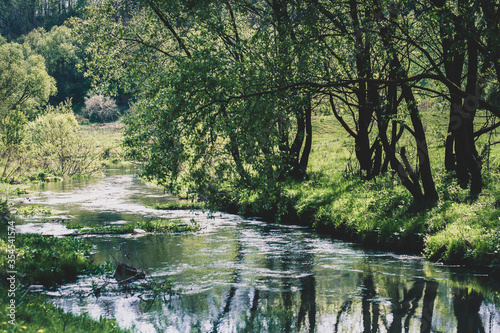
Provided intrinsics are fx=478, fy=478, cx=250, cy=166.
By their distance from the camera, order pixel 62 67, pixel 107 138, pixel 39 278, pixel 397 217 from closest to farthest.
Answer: pixel 39 278
pixel 397 217
pixel 107 138
pixel 62 67

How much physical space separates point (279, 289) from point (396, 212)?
7.25 metres

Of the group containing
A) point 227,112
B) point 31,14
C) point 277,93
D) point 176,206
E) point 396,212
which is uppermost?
point 31,14

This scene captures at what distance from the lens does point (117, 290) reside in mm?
12766

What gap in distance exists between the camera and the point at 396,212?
18.3 m

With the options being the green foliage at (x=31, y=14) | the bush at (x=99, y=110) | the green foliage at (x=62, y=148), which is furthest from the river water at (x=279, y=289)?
the green foliage at (x=31, y=14)

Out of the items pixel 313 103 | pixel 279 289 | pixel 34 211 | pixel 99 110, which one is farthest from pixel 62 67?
pixel 279 289

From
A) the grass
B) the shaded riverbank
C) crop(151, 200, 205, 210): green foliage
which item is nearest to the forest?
the shaded riverbank

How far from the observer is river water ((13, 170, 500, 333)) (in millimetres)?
10664

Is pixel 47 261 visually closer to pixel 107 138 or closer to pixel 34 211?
pixel 34 211

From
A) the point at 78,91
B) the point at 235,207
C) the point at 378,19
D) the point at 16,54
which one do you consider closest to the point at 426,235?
the point at 378,19

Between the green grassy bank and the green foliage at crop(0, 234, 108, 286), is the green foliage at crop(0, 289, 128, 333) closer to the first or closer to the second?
the green foliage at crop(0, 234, 108, 286)

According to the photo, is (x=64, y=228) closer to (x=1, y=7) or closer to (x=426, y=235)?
(x=426, y=235)

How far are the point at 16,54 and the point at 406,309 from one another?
65.3 meters

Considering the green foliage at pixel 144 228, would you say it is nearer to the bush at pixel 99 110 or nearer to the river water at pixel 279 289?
the river water at pixel 279 289
